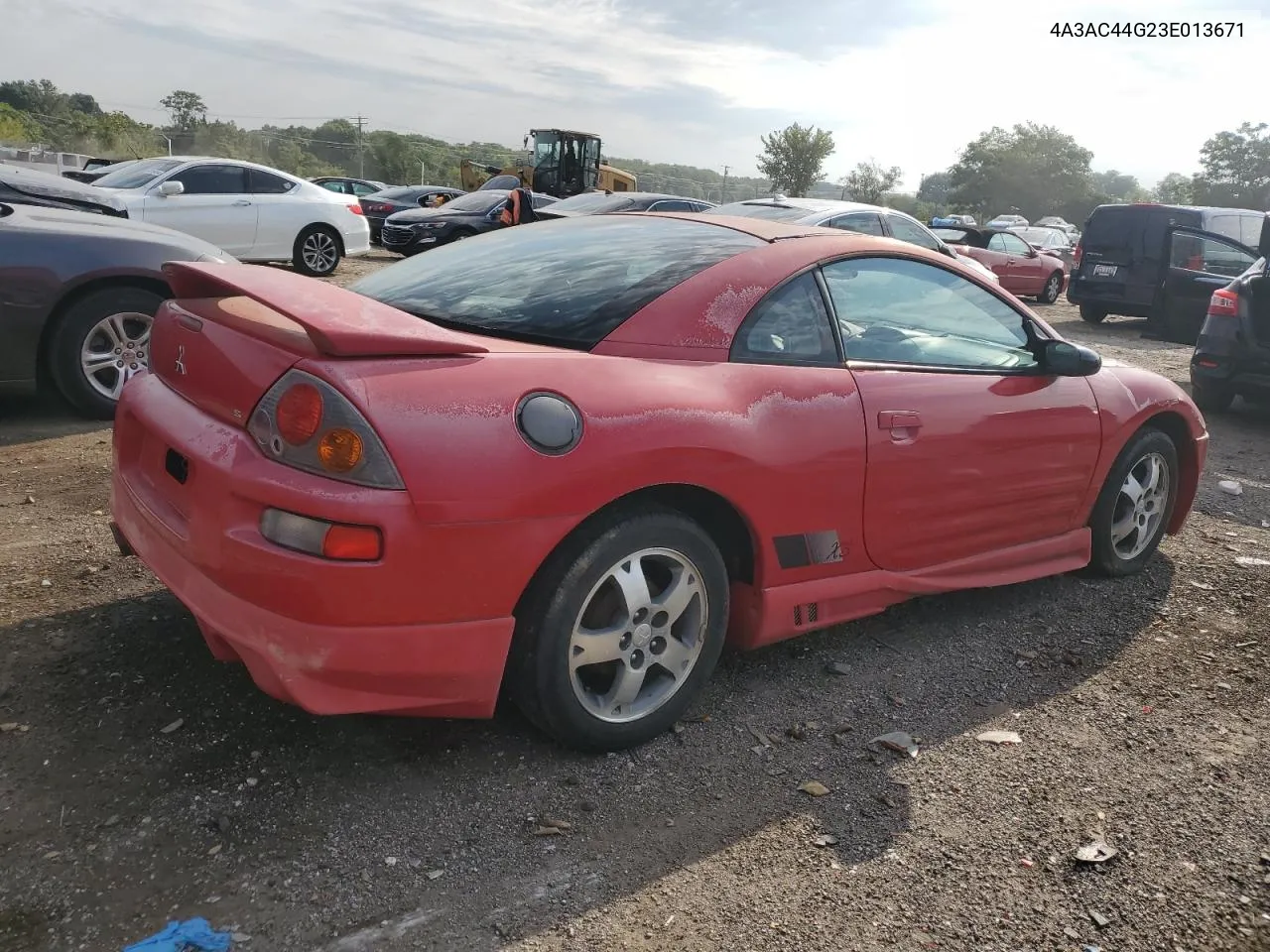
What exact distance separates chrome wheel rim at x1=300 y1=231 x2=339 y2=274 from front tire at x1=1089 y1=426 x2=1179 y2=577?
11.6 m

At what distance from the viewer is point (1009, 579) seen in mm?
3729

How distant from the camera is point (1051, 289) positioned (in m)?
18.2

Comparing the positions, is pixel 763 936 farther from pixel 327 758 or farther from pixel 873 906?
pixel 327 758

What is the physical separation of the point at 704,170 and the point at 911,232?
206 ft

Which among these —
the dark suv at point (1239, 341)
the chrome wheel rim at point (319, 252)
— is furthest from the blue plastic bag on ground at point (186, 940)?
the chrome wheel rim at point (319, 252)

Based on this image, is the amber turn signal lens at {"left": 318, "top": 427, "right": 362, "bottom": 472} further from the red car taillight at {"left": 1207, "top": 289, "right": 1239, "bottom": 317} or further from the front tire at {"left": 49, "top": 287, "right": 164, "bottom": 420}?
the red car taillight at {"left": 1207, "top": 289, "right": 1239, "bottom": 317}

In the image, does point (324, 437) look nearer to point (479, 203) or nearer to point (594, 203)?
point (594, 203)

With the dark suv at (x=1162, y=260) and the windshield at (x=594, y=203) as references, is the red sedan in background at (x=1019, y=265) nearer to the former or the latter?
the dark suv at (x=1162, y=260)

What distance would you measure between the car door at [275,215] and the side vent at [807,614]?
457 inches

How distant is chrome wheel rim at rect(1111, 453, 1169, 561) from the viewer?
4.25m

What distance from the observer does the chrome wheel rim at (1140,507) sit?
4.25m

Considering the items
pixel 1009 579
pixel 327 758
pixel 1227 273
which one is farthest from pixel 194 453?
pixel 1227 273

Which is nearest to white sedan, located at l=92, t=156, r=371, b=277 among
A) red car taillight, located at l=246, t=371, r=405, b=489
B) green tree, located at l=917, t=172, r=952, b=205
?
red car taillight, located at l=246, t=371, r=405, b=489

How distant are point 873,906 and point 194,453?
1.91m
